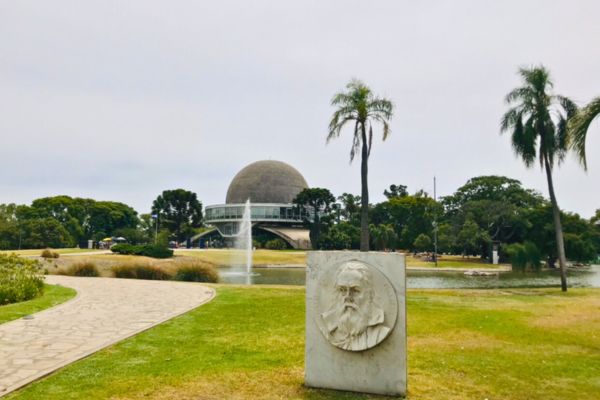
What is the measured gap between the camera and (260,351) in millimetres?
5824

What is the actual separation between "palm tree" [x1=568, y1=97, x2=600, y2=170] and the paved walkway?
773 cm

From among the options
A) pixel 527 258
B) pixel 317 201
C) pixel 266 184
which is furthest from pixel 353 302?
pixel 266 184

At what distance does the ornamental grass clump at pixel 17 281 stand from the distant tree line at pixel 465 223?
93.3 feet

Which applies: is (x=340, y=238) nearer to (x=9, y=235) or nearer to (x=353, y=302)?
(x=9, y=235)

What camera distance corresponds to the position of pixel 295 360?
213 inches

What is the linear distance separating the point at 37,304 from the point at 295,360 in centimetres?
687

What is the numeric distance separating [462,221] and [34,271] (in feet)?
128

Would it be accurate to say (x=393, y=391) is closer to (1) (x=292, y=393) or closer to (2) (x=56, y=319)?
(1) (x=292, y=393)

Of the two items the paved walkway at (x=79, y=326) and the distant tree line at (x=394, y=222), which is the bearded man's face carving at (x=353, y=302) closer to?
the paved walkway at (x=79, y=326)

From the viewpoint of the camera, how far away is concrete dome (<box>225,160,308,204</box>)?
245ft

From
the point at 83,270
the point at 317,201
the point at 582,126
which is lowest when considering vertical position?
the point at 83,270

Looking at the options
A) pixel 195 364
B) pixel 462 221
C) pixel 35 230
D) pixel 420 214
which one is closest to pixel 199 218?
pixel 35 230

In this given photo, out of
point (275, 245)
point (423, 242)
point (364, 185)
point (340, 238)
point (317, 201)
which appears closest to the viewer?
point (364, 185)

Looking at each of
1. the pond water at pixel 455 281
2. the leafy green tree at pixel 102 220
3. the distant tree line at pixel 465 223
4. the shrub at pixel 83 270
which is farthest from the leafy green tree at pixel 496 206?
the leafy green tree at pixel 102 220
